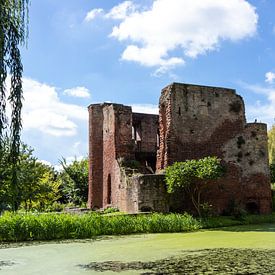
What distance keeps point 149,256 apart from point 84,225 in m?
6.39

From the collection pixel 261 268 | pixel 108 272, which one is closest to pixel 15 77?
pixel 108 272

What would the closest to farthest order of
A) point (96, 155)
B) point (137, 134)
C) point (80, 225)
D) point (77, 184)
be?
1. point (80, 225)
2. point (96, 155)
3. point (137, 134)
4. point (77, 184)

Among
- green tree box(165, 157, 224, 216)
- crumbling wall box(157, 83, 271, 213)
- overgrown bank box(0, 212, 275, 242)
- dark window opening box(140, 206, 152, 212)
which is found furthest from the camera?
crumbling wall box(157, 83, 271, 213)

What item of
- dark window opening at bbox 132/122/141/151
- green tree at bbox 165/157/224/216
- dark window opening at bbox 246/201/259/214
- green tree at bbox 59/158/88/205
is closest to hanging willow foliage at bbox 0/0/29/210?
green tree at bbox 165/157/224/216

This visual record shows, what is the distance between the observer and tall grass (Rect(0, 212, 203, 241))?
16516mm

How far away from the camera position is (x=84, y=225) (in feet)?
57.7

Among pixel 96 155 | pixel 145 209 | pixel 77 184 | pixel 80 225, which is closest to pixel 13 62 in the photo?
pixel 80 225

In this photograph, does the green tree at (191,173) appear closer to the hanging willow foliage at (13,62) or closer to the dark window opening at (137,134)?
the dark window opening at (137,134)

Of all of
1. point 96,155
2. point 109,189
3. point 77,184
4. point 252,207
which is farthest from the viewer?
point 77,184

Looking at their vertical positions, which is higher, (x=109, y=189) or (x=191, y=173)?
(x=191, y=173)

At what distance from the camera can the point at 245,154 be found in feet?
84.1

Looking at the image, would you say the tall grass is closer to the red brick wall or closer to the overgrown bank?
the overgrown bank

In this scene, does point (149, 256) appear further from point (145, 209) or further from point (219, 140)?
point (219, 140)

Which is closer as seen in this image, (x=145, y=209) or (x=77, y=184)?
(x=145, y=209)
